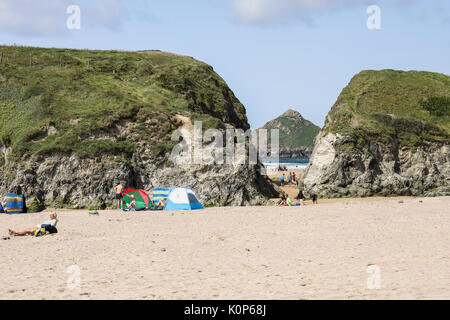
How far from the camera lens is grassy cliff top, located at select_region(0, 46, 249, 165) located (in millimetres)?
34281

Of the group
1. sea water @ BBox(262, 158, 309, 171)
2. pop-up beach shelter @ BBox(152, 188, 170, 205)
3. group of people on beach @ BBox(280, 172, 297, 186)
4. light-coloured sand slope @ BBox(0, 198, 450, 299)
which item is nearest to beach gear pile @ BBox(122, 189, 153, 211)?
pop-up beach shelter @ BBox(152, 188, 170, 205)

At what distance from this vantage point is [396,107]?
1981 inches

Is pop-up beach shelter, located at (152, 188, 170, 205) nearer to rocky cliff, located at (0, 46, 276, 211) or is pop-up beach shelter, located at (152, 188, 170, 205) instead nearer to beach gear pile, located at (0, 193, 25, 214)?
rocky cliff, located at (0, 46, 276, 211)

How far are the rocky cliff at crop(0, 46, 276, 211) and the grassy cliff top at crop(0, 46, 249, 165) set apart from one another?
0.07 m

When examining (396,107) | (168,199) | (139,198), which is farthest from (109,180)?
(396,107)

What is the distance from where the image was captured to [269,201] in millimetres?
33406

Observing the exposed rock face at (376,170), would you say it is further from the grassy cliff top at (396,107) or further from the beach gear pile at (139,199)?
the beach gear pile at (139,199)

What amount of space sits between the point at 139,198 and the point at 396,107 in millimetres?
32323

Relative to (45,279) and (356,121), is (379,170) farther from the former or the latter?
(45,279)

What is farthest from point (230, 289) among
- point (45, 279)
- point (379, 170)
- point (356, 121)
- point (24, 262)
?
point (356, 121)

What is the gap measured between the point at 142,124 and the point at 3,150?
32.2 ft

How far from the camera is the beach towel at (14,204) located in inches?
1013

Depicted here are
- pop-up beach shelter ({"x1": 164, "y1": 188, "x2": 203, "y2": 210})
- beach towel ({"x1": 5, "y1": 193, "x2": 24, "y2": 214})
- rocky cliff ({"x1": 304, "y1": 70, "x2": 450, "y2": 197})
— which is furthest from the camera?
rocky cliff ({"x1": 304, "y1": 70, "x2": 450, "y2": 197})

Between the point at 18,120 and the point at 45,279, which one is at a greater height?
the point at 18,120
